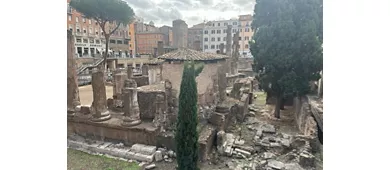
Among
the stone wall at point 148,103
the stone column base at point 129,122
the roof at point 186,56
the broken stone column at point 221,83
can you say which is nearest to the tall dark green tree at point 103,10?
the roof at point 186,56

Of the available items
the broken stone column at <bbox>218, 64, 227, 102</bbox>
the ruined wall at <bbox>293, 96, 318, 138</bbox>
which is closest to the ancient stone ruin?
the ruined wall at <bbox>293, 96, 318, 138</bbox>

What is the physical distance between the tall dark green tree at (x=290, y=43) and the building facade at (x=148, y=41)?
6127 mm

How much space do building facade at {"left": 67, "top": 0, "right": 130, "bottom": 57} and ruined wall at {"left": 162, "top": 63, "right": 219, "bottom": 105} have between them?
5.38 meters

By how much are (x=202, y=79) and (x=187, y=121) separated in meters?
4.88

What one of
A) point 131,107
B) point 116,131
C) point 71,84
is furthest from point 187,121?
point 71,84

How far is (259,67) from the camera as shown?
34.0 ft

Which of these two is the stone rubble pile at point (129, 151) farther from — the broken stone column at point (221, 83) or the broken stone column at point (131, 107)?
the broken stone column at point (221, 83)

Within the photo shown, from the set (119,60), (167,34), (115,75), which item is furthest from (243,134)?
(119,60)

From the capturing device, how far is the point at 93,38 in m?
15.3

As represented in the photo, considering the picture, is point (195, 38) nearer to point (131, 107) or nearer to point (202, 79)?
point (202, 79)

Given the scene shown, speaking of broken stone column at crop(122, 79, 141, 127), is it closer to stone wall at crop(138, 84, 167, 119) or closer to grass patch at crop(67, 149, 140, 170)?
stone wall at crop(138, 84, 167, 119)

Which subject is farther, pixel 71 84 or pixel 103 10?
pixel 103 10

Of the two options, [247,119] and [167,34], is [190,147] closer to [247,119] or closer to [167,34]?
[247,119]

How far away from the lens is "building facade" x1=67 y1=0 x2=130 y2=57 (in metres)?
12.9
